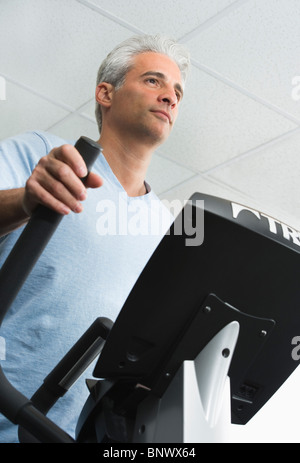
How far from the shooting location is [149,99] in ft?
5.38

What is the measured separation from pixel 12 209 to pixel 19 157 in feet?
1.36

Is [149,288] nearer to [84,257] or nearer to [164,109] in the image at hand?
[84,257]

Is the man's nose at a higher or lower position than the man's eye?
lower

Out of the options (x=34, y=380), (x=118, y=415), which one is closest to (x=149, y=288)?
(x=118, y=415)

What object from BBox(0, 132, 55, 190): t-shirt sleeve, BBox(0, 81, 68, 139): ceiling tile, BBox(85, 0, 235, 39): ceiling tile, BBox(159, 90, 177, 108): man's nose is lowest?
BBox(0, 81, 68, 139): ceiling tile

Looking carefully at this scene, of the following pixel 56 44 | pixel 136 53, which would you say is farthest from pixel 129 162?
pixel 56 44

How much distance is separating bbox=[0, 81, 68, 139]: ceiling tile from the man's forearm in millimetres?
2204

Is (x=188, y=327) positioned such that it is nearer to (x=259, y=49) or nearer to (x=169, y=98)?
(x=169, y=98)

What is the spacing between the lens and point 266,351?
2.85 ft

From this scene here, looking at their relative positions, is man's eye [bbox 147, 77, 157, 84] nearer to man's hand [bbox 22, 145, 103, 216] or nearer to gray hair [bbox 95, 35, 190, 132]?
gray hair [bbox 95, 35, 190, 132]

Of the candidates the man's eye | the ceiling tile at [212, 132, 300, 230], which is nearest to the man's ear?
the man's eye

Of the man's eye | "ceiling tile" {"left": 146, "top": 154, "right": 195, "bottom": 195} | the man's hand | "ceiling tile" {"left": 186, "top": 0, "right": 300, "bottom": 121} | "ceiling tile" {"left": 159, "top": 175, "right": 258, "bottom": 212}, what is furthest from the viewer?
"ceiling tile" {"left": 159, "top": 175, "right": 258, "bottom": 212}

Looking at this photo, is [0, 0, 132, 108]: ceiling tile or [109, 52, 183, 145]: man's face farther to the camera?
[0, 0, 132, 108]: ceiling tile

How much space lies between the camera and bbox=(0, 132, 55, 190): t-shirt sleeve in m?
1.20
